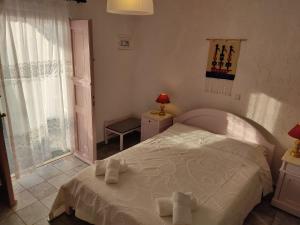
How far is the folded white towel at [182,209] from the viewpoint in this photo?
1.65 m

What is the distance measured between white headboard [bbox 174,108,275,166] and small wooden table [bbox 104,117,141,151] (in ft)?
2.70

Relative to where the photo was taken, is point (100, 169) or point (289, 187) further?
point (289, 187)

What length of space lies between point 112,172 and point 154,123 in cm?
164

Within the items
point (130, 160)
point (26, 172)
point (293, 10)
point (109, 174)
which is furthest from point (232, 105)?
point (26, 172)

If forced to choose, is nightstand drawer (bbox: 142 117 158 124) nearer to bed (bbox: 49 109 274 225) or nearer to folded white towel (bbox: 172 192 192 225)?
bed (bbox: 49 109 274 225)

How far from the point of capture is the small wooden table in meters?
3.79

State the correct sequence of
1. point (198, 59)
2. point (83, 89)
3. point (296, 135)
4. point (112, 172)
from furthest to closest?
point (198, 59) → point (83, 89) → point (296, 135) → point (112, 172)

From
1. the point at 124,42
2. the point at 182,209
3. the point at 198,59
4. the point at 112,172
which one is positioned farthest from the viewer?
the point at 124,42

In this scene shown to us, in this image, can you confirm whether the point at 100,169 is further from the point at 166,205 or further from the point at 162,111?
the point at 162,111

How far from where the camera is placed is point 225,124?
322 centimetres

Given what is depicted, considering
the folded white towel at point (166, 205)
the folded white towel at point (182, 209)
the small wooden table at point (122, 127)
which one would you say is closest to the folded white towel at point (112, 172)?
the folded white towel at point (166, 205)

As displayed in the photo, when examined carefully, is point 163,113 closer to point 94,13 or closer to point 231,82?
point 231,82

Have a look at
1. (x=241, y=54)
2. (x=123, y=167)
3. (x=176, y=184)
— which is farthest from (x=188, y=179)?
(x=241, y=54)

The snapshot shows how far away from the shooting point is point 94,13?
3387mm
